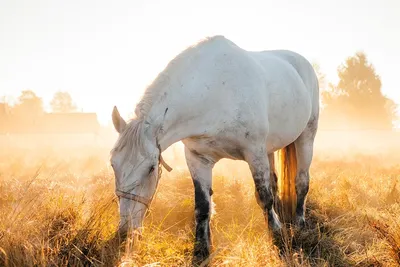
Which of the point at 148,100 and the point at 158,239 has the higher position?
the point at 148,100

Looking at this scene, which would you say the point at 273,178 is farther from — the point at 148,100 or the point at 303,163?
the point at 148,100

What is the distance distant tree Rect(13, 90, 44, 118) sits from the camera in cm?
4524

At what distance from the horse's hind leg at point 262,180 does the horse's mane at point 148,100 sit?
1120mm

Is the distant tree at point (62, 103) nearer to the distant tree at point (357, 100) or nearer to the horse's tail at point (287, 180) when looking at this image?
the distant tree at point (357, 100)

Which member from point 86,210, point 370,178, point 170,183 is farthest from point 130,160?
point 370,178

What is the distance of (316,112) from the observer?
5.29 m

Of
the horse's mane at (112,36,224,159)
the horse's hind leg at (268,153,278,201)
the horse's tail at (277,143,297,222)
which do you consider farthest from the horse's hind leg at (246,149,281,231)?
the horse's hind leg at (268,153,278,201)

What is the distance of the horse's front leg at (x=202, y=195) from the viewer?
353cm

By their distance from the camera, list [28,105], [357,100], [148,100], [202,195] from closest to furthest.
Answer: [148,100] → [202,195] → [357,100] → [28,105]

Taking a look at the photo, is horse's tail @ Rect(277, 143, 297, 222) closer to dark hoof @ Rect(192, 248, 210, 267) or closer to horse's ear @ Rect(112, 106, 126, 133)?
dark hoof @ Rect(192, 248, 210, 267)

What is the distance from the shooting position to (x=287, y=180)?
4957 millimetres

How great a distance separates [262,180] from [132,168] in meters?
1.47

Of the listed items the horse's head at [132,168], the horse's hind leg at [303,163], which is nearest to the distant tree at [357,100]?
the horse's hind leg at [303,163]

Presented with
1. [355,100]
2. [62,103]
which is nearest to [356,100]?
[355,100]
